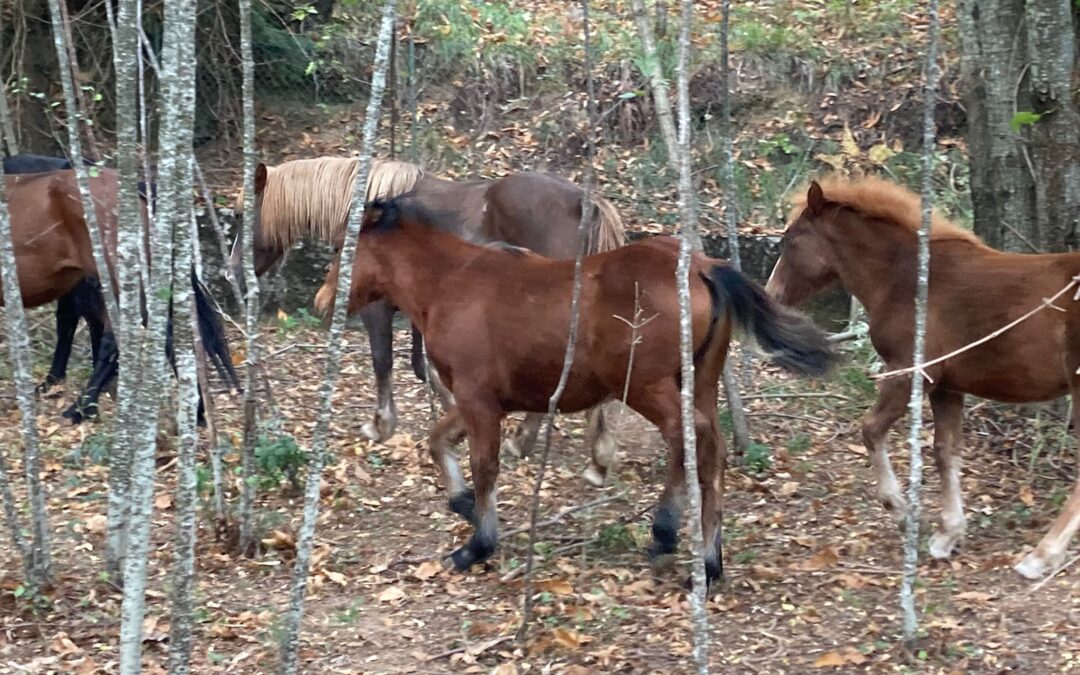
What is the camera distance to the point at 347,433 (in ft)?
26.3

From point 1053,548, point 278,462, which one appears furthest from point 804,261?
point 278,462

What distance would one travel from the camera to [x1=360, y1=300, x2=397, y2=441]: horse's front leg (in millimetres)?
7887

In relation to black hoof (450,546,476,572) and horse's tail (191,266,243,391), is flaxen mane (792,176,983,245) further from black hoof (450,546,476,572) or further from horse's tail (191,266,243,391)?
horse's tail (191,266,243,391)

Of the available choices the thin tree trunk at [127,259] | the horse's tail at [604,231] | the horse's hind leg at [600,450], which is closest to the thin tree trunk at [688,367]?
the thin tree trunk at [127,259]

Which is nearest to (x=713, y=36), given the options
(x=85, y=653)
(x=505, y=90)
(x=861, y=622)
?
Result: (x=505, y=90)

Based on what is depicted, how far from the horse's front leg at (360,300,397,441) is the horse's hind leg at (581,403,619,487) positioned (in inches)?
62.7

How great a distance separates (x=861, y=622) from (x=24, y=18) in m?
9.13

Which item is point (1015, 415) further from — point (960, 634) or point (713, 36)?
point (713, 36)

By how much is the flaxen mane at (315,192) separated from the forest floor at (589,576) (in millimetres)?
1416

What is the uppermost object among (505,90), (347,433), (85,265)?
(505,90)

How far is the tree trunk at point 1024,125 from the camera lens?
21.9 ft

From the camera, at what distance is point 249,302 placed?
5391 millimetres

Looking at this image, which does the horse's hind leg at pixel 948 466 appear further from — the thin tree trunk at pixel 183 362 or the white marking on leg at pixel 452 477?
the thin tree trunk at pixel 183 362

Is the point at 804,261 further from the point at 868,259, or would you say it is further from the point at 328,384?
the point at 328,384
